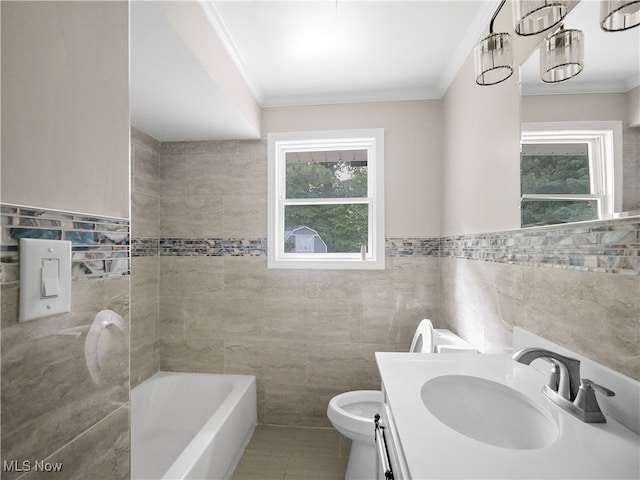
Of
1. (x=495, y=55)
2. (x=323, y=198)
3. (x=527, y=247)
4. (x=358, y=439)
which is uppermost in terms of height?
(x=495, y=55)

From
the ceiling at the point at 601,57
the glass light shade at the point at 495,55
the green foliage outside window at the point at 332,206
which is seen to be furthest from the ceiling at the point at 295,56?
the green foliage outside window at the point at 332,206

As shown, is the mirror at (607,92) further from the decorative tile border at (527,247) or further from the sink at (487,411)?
the sink at (487,411)

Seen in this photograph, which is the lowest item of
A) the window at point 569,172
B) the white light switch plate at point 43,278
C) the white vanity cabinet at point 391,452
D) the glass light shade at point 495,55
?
the white vanity cabinet at point 391,452

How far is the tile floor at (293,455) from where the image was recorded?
1.99 m

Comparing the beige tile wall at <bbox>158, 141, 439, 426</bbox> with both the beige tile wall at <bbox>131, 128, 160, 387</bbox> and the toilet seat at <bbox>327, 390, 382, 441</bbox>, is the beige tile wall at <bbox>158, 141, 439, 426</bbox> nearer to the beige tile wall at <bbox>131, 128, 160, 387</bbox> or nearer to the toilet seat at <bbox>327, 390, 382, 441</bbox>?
the beige tile wall at <bbox>131, 128, 160, 387</bbox>

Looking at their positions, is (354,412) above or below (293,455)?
above

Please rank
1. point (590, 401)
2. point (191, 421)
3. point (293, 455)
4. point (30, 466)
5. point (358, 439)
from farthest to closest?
point (191, 421)
point (293, 455)
point (358, 439)
point (590, 401)
point (30, 466)

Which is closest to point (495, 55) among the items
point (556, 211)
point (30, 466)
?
point (556, 211)

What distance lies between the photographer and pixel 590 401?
32.8 inches

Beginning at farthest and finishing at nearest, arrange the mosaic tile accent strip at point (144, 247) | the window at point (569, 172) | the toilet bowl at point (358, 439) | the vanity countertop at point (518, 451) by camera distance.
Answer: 1. the mosaic tile accent strip at point (144, 247)
2. the toilet bowl at point (358, 439)
3. the window at point (569, 172)
4. the vanity countertop at point (518, 451)

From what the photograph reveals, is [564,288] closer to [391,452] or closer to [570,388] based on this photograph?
[570,388]

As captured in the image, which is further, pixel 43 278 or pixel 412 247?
pixel 412 247

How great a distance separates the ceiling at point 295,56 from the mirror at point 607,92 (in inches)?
8.3

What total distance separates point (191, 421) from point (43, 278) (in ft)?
7.37
